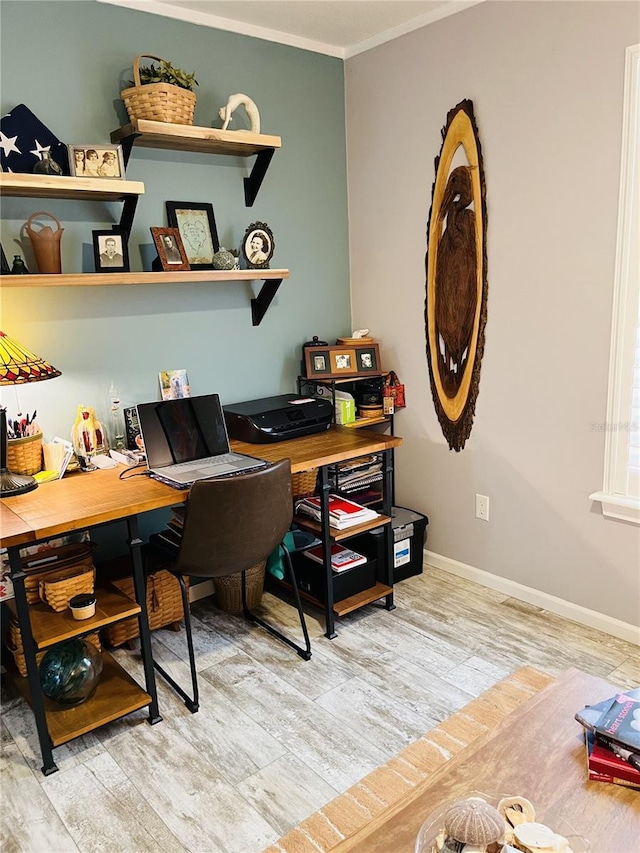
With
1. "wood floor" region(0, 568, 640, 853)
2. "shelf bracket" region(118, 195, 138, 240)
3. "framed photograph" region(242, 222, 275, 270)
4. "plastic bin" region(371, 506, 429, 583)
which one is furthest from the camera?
"plastic bin" region(371, 506, 429, 583)

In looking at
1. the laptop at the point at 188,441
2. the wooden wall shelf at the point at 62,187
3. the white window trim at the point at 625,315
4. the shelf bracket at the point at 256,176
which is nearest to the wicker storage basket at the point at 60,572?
the laptop at the point at 188,441

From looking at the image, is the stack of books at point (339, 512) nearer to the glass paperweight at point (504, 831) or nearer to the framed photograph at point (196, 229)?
the framed photograph at point (196, 229)

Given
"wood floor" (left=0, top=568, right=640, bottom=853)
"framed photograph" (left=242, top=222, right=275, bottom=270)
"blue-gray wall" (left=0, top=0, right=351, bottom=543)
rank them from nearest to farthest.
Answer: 1. "wood floor" (left=0, top=568, right=640, bottom=853)
2. "blue-gray wall" (left=0, top=0, right=351, bottom=543)
3. "framed photograph" (left=242, top=222, right=275, bottom=270)

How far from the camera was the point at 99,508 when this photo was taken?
2.00 m

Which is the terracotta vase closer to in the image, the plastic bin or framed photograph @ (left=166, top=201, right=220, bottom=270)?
framed photograph @ (left=166, top=201, right=220, bottom=270)

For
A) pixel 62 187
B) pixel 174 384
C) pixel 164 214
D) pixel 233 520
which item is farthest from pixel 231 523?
pixel 164 214

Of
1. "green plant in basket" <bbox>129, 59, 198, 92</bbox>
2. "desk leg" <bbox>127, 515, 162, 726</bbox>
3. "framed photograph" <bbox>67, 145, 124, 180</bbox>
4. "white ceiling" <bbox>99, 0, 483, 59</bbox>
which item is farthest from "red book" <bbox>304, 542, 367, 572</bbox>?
"white ceiling" <bbox>99, 0, 483, 59</bbox>

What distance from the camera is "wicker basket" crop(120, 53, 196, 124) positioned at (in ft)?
7.75

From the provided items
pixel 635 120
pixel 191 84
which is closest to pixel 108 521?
pixel 191 84

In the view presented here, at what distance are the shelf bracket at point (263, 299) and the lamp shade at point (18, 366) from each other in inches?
42.4

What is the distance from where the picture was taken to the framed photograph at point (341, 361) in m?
3.16

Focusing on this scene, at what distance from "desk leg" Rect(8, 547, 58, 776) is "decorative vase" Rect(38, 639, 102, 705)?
0.14m

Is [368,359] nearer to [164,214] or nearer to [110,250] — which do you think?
[164,214]

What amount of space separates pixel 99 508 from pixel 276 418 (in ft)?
3.03
